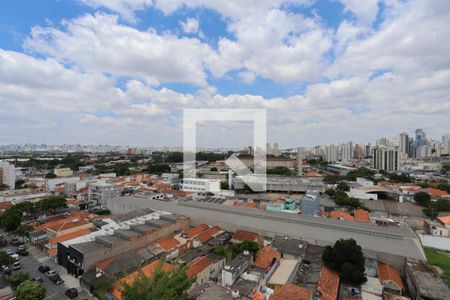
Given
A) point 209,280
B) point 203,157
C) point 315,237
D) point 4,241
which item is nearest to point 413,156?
point 203,157

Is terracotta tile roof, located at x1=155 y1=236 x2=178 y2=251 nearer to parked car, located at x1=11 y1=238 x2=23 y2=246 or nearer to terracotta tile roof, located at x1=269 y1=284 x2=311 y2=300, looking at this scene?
terracotta tile roof, located at x1=269 y1=284 x2=311 y2=300

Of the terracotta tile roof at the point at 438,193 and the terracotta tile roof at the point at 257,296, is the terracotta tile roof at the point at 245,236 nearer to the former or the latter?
the terracotta tile roof at the point at 257,296

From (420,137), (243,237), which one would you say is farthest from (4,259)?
(420,137)

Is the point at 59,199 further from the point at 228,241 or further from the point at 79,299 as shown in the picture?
the point at 228,241

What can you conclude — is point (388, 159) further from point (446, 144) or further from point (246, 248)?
point (246, 248)

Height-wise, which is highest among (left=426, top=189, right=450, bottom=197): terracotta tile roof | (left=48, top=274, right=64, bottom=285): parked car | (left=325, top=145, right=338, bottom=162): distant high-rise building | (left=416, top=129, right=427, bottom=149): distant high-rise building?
(left=416, top=129, right=427, bottom=149): distant high-rise building

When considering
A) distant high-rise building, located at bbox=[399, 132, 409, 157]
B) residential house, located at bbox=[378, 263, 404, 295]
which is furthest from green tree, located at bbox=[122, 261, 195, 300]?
distant high-rise building, located at bbox=[399, 132, 409, 157]
